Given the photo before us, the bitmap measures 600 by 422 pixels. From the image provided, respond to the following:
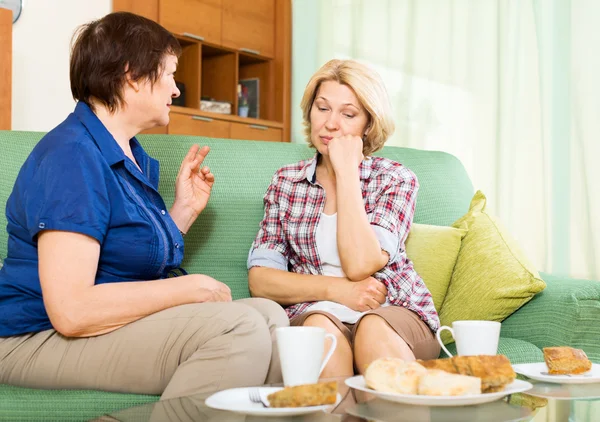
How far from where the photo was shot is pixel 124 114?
5.46 feet

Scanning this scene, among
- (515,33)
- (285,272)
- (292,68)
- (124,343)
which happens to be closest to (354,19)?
(292,68)

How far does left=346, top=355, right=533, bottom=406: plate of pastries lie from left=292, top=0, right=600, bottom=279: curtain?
248 cm

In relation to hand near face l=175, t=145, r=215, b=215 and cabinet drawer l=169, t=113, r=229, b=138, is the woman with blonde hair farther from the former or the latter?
cabinet drawer l=169, t=113, r=229, b=138

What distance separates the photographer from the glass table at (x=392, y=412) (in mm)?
976

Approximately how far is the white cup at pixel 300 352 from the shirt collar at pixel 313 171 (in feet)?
3.31

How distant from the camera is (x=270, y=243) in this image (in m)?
1.98

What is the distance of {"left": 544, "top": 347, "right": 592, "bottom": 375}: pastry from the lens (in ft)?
4.12

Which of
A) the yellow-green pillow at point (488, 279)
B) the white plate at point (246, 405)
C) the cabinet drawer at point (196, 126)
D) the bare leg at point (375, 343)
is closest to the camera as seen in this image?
the white plate at point (246, 405)

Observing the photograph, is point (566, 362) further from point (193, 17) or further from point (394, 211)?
point (193, 17)

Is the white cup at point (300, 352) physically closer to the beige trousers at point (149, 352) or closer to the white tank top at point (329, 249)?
the beige trousers at point (149, 352)

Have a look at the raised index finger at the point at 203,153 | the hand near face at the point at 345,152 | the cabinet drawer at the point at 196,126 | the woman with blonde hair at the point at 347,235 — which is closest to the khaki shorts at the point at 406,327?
the woman with blonde hair at the point at 347,235

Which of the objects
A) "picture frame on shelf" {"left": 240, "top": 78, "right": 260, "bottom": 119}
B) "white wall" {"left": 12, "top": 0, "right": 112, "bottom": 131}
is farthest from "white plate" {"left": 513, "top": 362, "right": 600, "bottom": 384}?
"picture frame on shelf" {"left": 240, "top": 78, "right": 260, "bottom": 119}

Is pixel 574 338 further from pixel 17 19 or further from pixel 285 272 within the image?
pixel 17 19

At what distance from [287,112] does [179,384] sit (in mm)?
3844
